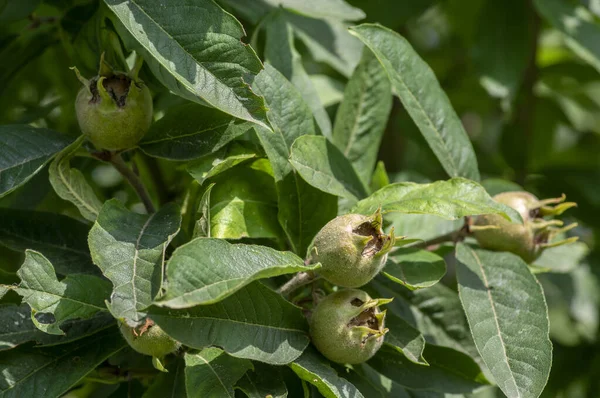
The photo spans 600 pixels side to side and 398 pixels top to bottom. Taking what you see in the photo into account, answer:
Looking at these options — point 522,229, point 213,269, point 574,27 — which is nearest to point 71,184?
point 213,269

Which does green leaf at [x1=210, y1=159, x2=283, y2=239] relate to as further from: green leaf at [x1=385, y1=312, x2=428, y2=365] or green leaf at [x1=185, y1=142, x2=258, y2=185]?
green leaf at [x1=385, y1=312, x2=428, y2=365]

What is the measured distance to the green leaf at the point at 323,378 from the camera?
116 centimetres

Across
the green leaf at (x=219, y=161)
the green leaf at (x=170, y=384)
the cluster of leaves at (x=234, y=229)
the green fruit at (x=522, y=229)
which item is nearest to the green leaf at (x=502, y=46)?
the cluster of leaves at (x=234, y=229)

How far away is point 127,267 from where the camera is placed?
1.12 meters

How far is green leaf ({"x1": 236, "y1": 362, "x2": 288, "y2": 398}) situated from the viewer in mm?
1211

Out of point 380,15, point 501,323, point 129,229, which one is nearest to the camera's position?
point 129,229

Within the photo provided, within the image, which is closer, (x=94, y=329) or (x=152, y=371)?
(x=94, y=329)

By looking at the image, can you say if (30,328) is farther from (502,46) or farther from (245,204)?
(502,46)

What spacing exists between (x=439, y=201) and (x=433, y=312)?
410 mm

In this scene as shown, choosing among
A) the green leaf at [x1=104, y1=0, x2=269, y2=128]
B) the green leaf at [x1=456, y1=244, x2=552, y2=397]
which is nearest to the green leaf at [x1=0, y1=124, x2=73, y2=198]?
the green leaf at [x1=104, y1=0, x2=269, y2=128]

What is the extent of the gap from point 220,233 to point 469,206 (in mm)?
461

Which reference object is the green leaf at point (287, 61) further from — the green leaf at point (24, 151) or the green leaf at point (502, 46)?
the green leaf at point (502, 46)

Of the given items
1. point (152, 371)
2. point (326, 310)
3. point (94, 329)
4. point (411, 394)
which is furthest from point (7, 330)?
point (411, 394)

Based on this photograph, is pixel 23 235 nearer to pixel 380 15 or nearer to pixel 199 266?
pixel 199 266
